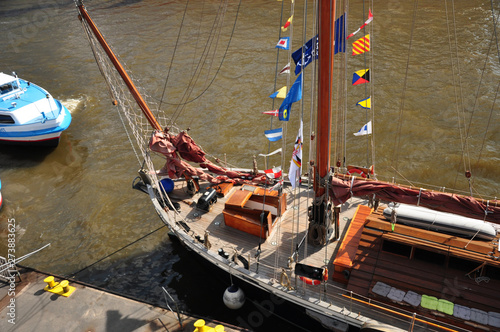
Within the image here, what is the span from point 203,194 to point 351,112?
15631mm

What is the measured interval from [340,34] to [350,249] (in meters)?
8.25

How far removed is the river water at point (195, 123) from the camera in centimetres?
2180

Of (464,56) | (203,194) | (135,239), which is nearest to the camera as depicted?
(203,194)

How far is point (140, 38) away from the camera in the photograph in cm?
4709

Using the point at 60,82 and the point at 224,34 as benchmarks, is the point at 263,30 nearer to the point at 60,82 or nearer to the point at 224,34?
the point at 224,34

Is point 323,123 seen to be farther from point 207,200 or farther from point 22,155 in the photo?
point 22,155

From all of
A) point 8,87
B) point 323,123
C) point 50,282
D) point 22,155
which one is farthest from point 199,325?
point 8,87

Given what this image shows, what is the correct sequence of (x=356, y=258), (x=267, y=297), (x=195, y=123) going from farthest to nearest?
1. (x=195, y=123)
2. (x=267, y=297)
3. (x=356, y=258)

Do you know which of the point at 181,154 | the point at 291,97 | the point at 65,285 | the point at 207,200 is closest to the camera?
the point at 291,97

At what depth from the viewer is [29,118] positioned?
97.6 feet

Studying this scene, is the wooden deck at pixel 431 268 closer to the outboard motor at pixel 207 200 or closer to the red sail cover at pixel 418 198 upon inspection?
the red sail cover at pixel 418 198

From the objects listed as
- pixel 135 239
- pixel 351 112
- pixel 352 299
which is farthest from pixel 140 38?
pixel 352 299

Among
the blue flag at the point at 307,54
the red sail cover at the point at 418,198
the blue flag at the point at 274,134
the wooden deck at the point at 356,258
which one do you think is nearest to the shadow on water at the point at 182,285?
the wooden deck at the point at 356,258

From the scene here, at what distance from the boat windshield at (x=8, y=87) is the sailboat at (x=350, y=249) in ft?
65.8
